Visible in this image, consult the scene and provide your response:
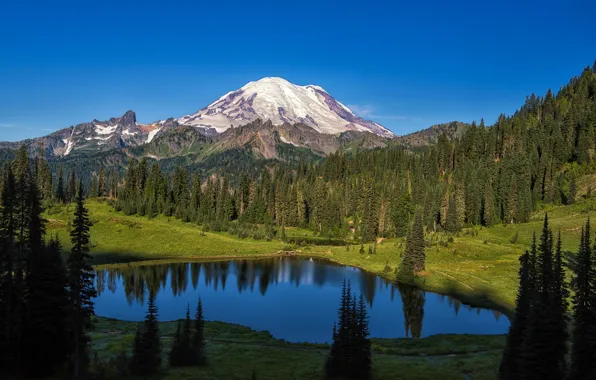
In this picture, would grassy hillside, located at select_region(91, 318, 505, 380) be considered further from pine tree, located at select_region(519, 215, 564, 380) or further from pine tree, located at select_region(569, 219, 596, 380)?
pine tree, located at select_region(569, 219, 596, 380)

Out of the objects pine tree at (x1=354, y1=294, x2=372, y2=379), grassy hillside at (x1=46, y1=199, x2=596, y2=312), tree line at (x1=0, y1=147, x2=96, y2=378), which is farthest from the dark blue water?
tree line at (x1=0, y1=147, x2=96, y2=378)

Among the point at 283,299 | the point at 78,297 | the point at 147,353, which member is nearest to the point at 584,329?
the point at 147,353

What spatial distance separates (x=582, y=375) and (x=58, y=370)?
41.0m

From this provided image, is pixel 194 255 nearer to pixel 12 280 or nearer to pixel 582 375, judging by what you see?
pixel 12 280

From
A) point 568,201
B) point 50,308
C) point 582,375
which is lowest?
point 582,375

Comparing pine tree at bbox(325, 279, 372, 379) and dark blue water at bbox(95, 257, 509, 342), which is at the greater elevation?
pine tree at bbox(325, 279, 372, 379)

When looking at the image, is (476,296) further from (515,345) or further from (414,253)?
(515,345)

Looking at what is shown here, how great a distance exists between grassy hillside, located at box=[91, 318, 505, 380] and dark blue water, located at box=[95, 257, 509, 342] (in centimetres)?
886

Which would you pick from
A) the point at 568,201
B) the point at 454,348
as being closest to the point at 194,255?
the point at 454,348

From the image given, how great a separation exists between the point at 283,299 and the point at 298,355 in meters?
40.8

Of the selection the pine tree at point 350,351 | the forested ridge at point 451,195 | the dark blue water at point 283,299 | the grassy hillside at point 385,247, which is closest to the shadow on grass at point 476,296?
the grassy hillside at point 385,247

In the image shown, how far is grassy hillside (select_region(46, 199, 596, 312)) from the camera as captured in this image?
103 meters

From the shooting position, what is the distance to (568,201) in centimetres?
16088

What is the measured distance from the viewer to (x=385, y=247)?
142 m
